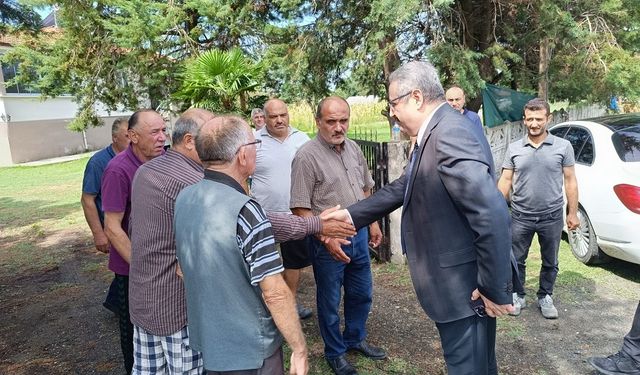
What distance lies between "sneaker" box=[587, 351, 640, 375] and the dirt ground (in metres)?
0.18

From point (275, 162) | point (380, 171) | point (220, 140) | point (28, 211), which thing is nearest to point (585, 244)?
point (380, 171)

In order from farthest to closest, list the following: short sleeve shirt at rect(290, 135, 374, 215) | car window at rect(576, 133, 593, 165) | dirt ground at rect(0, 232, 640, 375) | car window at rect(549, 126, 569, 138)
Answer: car window at rect(549, 126, 569, 138) < car window at rect(576, 133, 593, 165) < dirt ground at rect(0, 232, 640, 375) < short sleeve shirt at rect(290, 135, 374, 215)

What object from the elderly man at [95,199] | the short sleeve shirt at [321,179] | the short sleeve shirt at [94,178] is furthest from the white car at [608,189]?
the short sleeve shirt at [94,178]

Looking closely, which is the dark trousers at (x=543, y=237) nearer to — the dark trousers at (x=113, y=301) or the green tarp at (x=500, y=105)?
the dark trousers at (x=113, y=301)

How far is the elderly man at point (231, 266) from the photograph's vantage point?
5.81ft

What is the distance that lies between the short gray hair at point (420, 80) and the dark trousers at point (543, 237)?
2187 millimetres

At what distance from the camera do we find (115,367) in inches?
140

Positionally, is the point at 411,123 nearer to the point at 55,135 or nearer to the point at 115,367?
the point at 115,367

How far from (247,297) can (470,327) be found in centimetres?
107

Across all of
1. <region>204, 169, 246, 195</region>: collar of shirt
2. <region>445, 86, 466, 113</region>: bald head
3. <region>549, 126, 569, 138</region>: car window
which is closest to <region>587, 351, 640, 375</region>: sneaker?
<region>445, 86, 466, 113</region>: bald head

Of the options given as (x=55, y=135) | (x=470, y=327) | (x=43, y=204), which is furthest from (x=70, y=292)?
(x=55, y=135)

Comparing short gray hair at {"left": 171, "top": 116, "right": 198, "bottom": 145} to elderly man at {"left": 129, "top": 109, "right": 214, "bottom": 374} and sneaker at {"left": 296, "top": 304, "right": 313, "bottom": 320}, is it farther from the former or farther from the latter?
sneaker at {"left": 296, "top": 304, "right": 313, "bottom": 320}

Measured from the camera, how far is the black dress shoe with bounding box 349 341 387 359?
3449mm

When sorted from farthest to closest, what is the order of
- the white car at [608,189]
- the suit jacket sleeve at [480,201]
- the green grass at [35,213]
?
the green grass at [35,213] → the white car at [608,189] → the suit jacket sleeve at [480,201]
